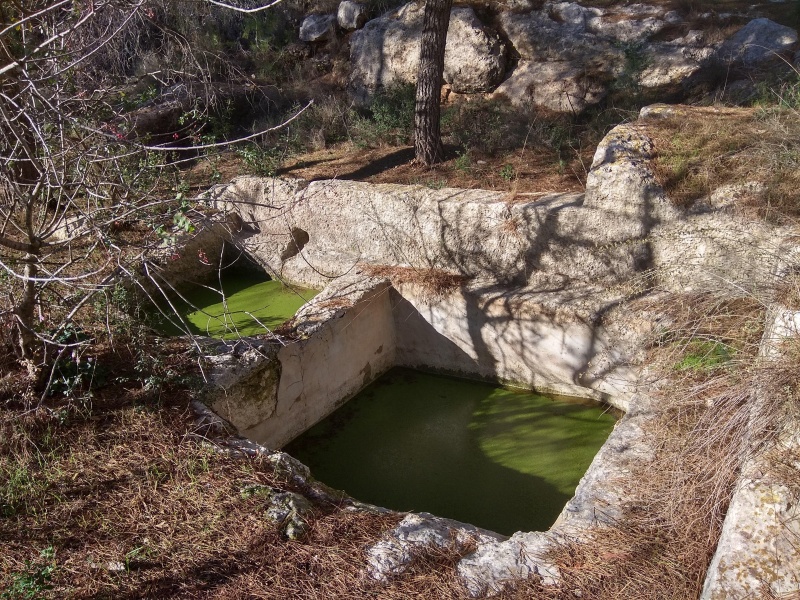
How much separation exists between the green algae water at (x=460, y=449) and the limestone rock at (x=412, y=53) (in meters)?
4.97

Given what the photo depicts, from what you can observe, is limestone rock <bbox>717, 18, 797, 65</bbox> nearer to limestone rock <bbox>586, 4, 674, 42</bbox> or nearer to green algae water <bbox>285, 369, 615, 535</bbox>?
limestone rock <bbox>586, 4, 674, 42</bbox>

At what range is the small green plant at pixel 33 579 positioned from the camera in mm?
2877

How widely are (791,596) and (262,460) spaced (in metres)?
2.57

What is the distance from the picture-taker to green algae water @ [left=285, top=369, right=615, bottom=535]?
15.8 feet

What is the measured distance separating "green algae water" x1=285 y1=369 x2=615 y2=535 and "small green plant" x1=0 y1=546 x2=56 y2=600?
2300 millimetres

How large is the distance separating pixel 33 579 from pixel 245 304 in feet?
13.6

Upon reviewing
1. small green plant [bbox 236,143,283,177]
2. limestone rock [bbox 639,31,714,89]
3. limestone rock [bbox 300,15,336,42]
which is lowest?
small green plant [bbox 236,143,283,177]

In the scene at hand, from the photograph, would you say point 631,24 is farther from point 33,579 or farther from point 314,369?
point 33,579

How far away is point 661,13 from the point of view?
9078mm

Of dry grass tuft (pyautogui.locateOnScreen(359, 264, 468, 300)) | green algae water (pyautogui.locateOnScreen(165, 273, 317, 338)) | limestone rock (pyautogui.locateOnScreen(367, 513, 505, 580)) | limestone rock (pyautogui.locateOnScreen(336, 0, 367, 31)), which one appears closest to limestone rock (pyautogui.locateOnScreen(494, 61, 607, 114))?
limestone rock (pyautogui.locateOnScreen(336, 0, 367, 31))

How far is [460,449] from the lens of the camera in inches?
212

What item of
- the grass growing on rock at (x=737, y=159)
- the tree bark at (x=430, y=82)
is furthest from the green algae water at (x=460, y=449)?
the tree bark at (x=430, y=82)

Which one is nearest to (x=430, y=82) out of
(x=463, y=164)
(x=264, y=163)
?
(x=463, y=164)

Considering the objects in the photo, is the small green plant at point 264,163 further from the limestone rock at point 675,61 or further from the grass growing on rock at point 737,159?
the limestone rock at point 675,61
